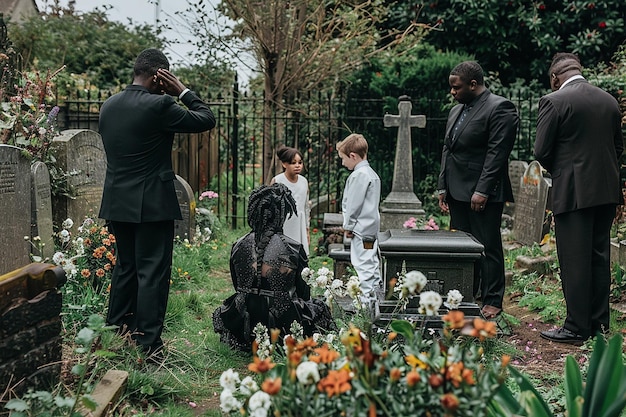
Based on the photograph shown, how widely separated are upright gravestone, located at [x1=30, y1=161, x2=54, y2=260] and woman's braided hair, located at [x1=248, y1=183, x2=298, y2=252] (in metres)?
2.20

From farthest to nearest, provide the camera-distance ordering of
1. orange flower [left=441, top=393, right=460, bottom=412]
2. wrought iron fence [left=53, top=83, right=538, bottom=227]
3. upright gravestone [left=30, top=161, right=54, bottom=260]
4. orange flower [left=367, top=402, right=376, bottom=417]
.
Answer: wrought iron fence [left=53, top=83, right=538, bottom=227] < upright gravestone [left=30, top=161, right=54, bottom=260] < orange flower [left=367, top=402, right=376, bottom=417] < orange flower [left=441, top=393, right=460, bottom=412]

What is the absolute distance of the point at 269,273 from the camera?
507cm

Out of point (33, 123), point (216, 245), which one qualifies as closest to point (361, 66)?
point (216, 245)

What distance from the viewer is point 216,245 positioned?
9.28 metres

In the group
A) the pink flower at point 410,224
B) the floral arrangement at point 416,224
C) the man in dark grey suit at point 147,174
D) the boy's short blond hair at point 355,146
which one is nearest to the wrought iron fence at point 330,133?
the floral arrangement at point 416,224

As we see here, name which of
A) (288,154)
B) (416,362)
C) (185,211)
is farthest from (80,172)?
(416,362)

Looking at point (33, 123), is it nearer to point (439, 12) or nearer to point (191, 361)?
point (191, 361)

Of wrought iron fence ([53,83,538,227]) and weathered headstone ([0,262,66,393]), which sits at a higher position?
wrought iron fence ([53,83,538,227])

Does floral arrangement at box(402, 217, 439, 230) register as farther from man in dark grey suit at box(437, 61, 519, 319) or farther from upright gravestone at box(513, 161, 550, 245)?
man in dark grey suit at box(437, 61, 519, 319)

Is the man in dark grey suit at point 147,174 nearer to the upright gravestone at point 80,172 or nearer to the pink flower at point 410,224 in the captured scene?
the upright gravestone at point 80,172

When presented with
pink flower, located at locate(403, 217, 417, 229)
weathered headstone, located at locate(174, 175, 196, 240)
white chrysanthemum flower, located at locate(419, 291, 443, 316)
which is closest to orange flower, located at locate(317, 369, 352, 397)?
white chrysanthemum flower, located at locate(419, 291, 443, 316)

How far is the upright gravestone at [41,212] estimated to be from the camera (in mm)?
6395

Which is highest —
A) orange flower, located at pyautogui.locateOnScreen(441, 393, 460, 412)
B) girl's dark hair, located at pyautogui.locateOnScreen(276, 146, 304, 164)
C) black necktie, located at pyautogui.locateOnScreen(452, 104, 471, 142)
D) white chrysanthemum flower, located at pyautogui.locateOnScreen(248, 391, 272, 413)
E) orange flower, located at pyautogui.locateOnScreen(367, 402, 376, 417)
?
black necktie, located at pyautogui.locateOnScreen(452, 104, 471, 142)

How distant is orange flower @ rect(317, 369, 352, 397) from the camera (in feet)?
7.19
